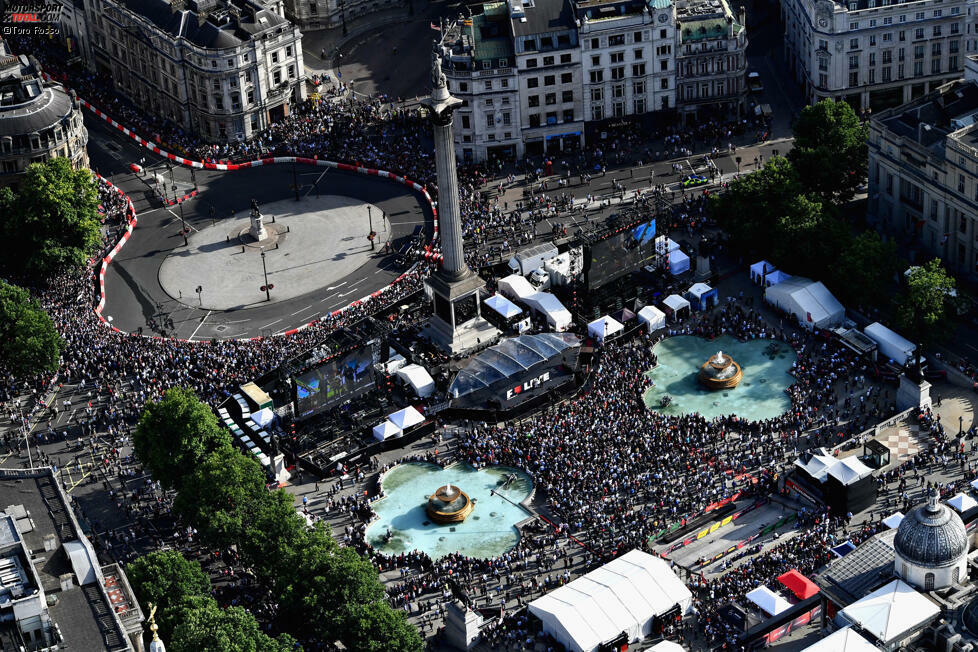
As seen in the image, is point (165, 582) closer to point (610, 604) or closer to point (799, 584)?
point (610, 604)

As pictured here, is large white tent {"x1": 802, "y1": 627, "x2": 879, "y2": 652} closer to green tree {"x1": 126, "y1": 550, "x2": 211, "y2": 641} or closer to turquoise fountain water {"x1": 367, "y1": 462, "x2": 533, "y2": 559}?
turquoise fountain water {"x1": 367, "y1": 462, "x2": 533, "y2": 559}

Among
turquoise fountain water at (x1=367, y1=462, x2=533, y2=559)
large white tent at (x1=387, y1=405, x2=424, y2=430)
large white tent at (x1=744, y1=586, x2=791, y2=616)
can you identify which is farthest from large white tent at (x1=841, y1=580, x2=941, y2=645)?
large white tent at (x1=387, y1=405, x2=424, y2=430)

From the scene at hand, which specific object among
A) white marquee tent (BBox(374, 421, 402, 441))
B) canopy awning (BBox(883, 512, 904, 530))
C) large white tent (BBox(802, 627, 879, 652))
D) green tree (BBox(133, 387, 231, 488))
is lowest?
canopy awning (BBox(883, 512, 904, 530))

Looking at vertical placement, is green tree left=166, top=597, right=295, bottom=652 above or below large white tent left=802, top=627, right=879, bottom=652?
above

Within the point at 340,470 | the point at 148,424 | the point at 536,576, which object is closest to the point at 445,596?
the point at 536,576

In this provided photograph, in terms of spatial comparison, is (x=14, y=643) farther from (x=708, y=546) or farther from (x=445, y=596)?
(x=708, y=546)

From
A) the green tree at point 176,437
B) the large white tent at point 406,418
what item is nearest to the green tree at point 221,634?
the green tree at point 176,437

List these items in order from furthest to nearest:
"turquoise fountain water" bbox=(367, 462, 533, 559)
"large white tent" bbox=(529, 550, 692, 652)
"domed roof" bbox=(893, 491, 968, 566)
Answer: "turquoise fountain water" bbox=(367, 462, 533, 559) → "large white tent" bbox=(529, 550, 692, 652) → "domed roof" bbox=(893, 491, 968, 566)
